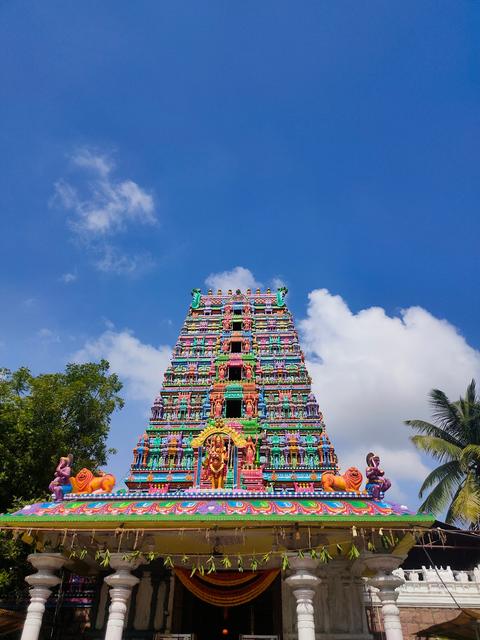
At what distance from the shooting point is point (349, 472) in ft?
37.9

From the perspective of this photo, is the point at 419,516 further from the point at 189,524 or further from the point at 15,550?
the point at 15,550

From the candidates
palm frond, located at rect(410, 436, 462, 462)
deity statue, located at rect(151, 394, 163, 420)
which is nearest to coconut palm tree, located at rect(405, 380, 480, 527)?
palm frond, located at rect(410, 436, 462, 462)

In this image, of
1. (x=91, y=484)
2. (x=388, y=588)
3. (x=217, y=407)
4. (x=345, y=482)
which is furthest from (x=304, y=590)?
(x=217, y=407)

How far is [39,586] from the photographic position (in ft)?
32.6

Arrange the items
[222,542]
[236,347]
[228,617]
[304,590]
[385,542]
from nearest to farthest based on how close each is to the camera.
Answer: [304,590]
[385,542]
[222,542]
[228,617]
[236,347]

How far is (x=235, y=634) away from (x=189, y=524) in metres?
6.03

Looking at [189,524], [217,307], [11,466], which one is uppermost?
[217,307]

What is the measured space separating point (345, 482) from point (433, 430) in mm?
14068

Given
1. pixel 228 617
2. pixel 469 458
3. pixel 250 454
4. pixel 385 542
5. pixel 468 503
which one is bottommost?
pixel 228 617

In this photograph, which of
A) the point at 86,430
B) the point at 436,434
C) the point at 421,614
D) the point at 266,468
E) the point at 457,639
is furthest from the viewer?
the point at 436,434

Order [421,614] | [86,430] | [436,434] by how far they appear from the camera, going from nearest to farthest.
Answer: [421,614] < [86,430] < [436,434]

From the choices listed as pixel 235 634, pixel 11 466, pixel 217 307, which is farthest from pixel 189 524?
pixel 217 307

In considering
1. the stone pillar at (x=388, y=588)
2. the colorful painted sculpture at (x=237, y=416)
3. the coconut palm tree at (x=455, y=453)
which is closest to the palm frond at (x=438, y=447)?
the coconut palm tree at (x=455, y=453)

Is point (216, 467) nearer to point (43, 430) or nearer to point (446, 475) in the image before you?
point (43, 430)
